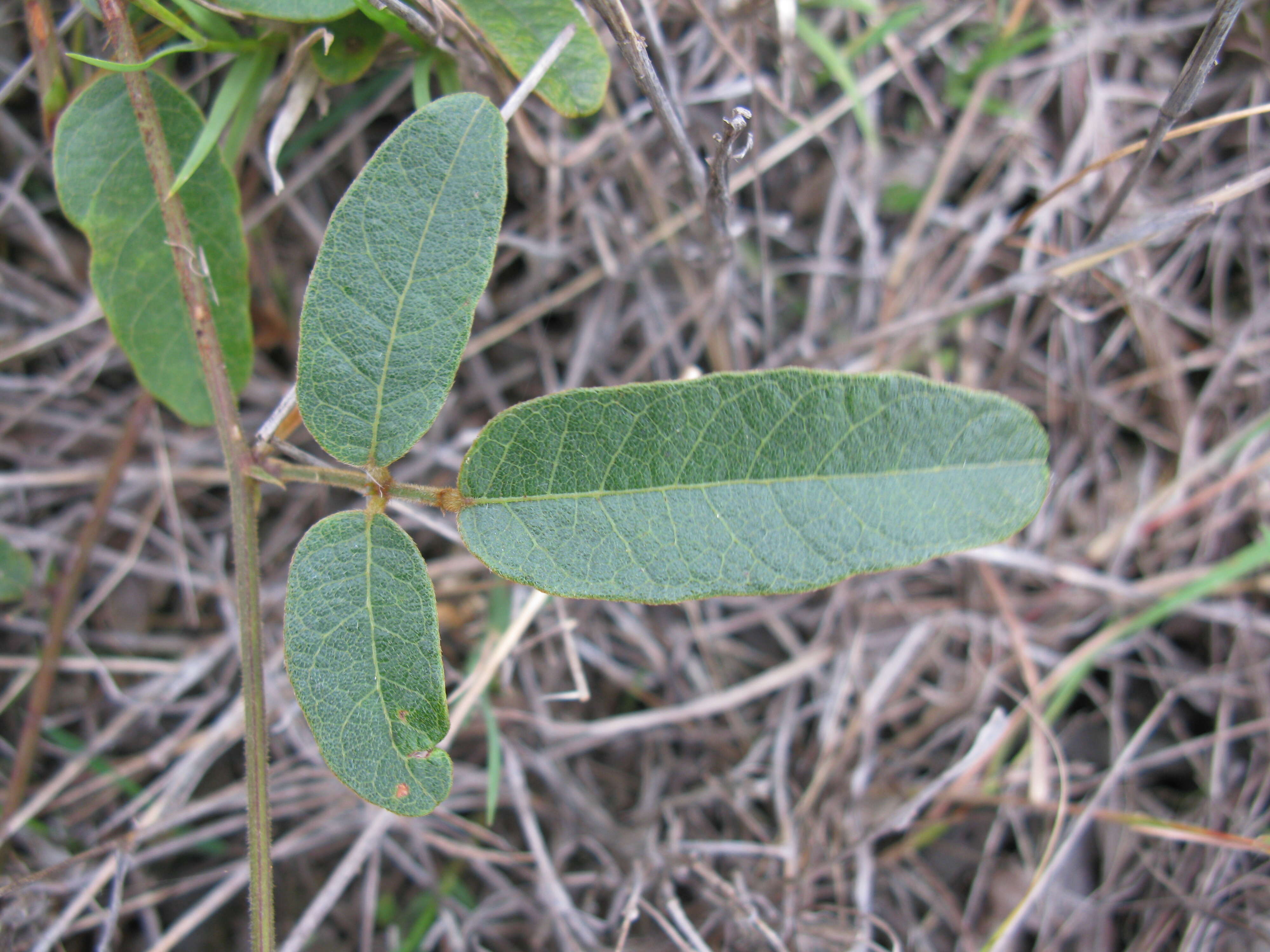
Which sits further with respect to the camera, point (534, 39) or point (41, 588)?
point (41, 588)

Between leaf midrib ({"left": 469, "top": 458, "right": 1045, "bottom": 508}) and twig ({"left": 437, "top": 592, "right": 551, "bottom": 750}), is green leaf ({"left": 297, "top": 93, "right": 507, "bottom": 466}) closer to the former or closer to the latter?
leaf midrib ({"left": 469, "top": 458, "right": 1045, "bottom": 508})

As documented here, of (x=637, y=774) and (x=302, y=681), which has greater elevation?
(x=302, y=681)

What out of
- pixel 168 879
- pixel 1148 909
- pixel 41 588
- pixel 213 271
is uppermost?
pixel 213 271

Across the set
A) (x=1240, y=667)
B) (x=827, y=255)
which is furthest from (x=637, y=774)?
(x=1240, y=667)

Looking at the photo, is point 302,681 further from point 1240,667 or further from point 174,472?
point 1240,667

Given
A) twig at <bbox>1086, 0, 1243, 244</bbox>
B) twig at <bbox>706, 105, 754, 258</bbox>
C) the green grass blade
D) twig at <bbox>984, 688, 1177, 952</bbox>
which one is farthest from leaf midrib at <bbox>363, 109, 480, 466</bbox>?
twig at <bbox>984, 688, 1177, 952</bbox>

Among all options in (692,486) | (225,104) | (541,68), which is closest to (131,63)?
(225,104)

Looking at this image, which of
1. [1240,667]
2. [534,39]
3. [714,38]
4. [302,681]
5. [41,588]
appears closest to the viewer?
[302,681]

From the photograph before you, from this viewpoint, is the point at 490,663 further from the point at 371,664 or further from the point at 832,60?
the point at 832,60

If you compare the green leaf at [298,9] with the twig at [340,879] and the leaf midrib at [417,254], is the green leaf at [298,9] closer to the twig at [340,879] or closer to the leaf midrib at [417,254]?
the leaf midrib at [417,254]
